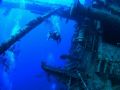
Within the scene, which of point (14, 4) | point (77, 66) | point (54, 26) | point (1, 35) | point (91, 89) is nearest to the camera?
point (91, 89)

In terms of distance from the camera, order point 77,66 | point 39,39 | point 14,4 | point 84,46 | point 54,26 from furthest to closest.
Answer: point 39,39, point 54,26, point 14,4, point 84,46, point 77,66

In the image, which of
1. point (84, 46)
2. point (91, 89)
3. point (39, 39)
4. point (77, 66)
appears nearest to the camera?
point (91, 89)

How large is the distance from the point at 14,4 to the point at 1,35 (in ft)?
31.8

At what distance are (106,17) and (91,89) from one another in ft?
12.9

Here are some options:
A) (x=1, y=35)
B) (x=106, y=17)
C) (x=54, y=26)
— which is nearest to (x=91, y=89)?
(x=106, y=17)

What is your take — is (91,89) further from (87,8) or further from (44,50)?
(44,50)

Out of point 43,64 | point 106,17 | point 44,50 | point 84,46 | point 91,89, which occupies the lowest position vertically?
point 91,89

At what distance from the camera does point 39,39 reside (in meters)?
29.0

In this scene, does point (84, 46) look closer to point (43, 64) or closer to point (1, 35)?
point (43, 64)

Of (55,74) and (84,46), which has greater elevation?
(84,46)

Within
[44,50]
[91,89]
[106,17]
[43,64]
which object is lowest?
[91,89]

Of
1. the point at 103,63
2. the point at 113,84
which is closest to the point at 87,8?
the point at 103,63

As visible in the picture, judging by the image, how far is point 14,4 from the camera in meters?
17.1

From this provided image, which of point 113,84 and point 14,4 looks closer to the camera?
point 113,84
